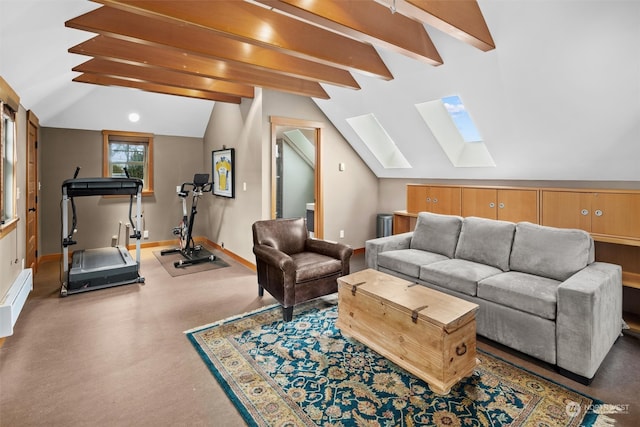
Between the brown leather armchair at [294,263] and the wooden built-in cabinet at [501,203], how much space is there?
1.75 meters

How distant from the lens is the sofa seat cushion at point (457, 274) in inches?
120

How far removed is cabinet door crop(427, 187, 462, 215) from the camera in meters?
4.46

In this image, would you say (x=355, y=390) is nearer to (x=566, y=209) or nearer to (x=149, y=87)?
(x=566, y=209)

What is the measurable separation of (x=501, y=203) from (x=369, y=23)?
2562 millimetres

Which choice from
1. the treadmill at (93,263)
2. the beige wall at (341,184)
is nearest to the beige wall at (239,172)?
the beige wall at (341,184)

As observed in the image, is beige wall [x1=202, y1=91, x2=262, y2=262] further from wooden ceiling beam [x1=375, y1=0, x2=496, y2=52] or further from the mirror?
wooden ceiling beam [x1=375, y1=0, x2=496, y2=52]

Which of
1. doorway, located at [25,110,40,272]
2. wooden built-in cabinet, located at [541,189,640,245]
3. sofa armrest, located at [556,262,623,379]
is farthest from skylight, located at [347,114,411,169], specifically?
doorway, located at [25,110,40,272]

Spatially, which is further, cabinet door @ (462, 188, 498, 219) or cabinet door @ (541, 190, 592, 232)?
cabinet door @ (462, 188, 498, 219)

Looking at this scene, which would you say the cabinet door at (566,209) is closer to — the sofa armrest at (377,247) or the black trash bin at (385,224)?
the sofa armrest at (377,247)

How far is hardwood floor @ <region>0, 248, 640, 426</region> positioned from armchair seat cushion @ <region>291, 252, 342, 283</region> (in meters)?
0.70

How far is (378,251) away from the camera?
4004 millimetres

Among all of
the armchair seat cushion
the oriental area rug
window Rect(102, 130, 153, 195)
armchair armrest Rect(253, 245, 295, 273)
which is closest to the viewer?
the oriental area rug

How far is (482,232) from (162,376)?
3.16m

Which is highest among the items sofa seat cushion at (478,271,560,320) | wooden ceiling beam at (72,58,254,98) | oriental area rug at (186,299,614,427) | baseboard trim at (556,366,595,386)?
wooden ceiling beam at (72,58,254,98)
